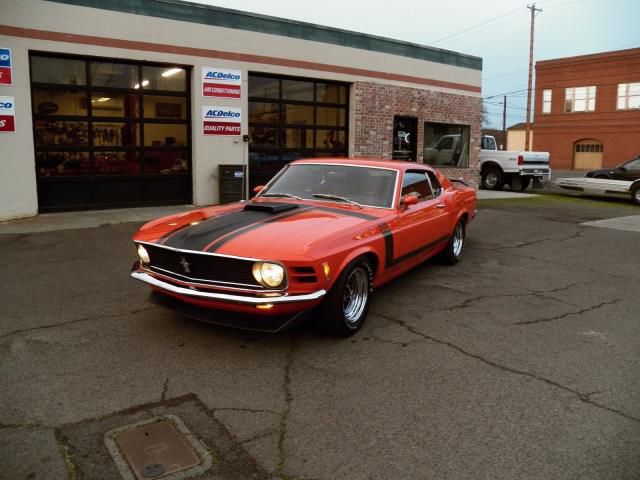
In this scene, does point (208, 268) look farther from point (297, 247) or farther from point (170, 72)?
point (170, 72)

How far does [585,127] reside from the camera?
4197 centimetres

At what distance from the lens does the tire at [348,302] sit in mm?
4352

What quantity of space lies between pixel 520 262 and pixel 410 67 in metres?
10.2

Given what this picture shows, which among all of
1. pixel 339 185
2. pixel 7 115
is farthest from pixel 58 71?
pixel 339 185

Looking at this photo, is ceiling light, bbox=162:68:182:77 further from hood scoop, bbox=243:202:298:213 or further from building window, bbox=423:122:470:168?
hood scoop, bbox=243:202:298:213

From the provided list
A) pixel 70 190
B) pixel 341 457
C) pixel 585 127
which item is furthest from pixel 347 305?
pixel 585 127

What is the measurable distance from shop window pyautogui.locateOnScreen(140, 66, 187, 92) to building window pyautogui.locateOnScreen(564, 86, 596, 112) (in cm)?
3789

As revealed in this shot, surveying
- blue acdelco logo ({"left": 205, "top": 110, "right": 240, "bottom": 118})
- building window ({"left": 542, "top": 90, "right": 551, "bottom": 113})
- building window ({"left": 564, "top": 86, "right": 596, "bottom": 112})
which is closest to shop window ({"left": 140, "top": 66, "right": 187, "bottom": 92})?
blue acdelco logo ({"left": 205, "top": 110, "right": 240, "bottom": 118})

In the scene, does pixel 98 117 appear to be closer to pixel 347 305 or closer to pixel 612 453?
pixel 347 305

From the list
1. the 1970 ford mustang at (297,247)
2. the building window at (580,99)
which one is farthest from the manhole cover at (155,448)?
the building window at (580,99)

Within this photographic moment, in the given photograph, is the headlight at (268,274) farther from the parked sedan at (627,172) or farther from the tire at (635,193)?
the parked sedan at (627,172)

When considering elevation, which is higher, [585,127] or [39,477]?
[585,127]

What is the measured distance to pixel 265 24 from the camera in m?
13.3

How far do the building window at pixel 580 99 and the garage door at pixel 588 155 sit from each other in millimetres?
2547
